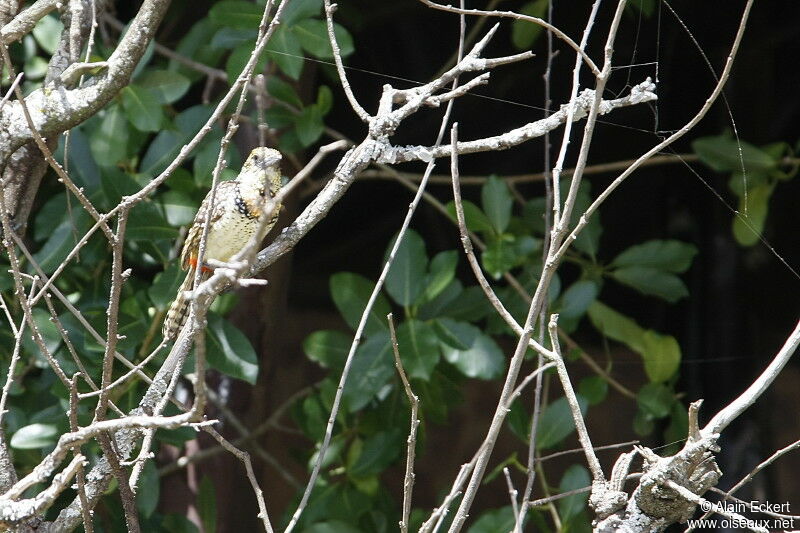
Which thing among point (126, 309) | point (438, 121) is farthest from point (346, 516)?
point (438, 121)

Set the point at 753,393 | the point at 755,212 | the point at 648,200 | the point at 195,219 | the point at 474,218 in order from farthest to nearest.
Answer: the point at 648,200
the point at 755,212
the point at 474,218
the point at 195,219
the point at 753,393

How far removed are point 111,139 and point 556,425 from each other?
1335mm

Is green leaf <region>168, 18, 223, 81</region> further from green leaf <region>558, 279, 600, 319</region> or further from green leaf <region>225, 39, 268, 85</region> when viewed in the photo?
green leaf <region>558, 279, 600, 319</region>

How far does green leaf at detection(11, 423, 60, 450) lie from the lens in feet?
6.57

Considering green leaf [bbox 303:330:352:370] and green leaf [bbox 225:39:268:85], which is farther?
green leaf [bbox 303:330:352:370]

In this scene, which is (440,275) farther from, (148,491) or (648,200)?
(648,200)

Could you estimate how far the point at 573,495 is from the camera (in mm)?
2215

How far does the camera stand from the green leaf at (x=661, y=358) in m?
2.52

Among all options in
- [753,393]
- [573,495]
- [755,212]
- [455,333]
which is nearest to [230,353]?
[455,333]

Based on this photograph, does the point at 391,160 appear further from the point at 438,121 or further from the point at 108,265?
the point at 438,121

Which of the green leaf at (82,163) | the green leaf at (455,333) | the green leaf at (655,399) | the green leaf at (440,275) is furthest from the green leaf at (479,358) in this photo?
the green leaf at (82,163)

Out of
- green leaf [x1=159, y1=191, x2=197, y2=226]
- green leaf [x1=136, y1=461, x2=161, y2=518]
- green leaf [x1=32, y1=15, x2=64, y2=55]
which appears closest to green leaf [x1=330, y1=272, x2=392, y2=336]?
green leaf [x1=159, y1=191, x2=197, y2=226]

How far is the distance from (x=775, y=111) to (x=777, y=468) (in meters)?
1.17

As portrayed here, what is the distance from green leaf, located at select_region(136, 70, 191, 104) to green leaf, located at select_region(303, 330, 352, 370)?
0.72 metres
